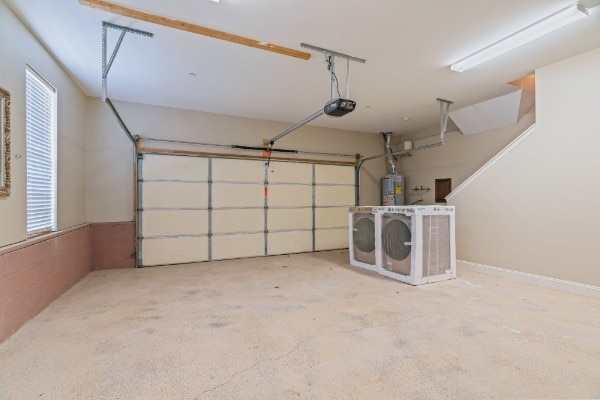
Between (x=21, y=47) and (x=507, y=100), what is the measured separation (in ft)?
20.9

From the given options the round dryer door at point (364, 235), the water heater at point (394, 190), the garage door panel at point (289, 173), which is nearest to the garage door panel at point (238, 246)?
the garage door panel at point (289, 173)

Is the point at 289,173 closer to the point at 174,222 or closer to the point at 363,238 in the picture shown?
the point at 363,238

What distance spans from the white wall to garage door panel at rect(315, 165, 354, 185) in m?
4.50

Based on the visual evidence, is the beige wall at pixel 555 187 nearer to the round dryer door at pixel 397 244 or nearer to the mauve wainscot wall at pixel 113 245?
the round dryer door at pixel 397 244

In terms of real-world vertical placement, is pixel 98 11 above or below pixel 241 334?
above

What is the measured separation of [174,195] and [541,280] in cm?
594

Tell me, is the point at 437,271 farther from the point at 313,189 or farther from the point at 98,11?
the point at 98,11

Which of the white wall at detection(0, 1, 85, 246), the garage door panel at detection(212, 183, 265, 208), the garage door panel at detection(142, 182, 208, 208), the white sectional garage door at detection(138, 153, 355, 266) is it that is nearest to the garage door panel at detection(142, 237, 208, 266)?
the white sectional garage door at detection(138, 153, 355, 266)

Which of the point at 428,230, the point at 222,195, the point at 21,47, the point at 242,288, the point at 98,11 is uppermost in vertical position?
the point at 98,11

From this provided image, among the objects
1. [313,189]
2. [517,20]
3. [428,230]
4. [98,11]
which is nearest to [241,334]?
[428,230]

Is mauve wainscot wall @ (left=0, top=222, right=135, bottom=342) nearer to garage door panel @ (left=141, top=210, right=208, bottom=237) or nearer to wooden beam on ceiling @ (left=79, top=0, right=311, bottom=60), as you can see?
garage door panel @ (left=141, top=210, right=208, bottom=237)

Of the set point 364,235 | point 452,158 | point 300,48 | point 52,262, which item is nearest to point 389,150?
point 452,158

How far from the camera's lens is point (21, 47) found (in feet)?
8.64

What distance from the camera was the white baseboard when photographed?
3.25 meters
